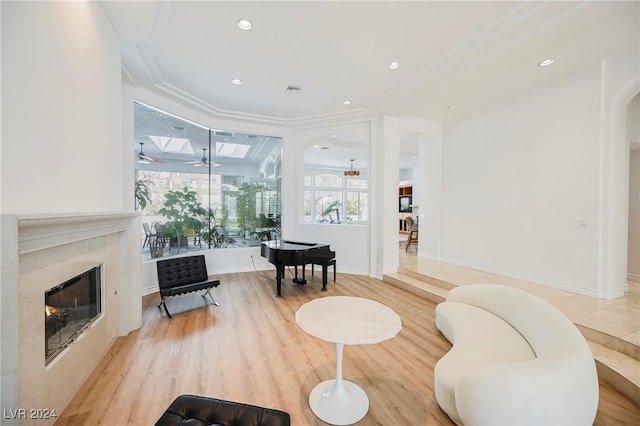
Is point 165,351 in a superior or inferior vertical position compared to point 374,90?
inferior

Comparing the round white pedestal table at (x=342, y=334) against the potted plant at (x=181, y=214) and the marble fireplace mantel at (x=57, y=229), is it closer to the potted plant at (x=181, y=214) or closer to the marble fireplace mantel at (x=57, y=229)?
the marble fireplace mantel at (x=57, y=229)

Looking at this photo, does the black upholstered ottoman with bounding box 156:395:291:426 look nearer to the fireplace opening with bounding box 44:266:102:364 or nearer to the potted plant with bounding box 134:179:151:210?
the fireplace opening with bounding box 44:266:102:364

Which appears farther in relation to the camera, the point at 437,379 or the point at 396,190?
the point at 396,190

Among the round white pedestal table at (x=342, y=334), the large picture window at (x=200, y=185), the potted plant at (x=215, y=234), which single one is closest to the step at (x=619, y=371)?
the round white pedestal table at (x=342, y=334)

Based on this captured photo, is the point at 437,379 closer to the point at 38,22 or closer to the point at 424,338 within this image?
the point at 424,338

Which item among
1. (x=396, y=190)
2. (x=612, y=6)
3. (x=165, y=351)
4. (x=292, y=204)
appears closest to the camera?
(x=612, y=6)

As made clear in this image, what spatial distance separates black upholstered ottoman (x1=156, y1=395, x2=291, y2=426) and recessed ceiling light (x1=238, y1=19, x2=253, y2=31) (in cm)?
350

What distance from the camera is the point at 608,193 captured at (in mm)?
3537

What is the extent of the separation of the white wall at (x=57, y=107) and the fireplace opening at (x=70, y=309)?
0.63 metres

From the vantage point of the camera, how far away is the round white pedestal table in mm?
1812

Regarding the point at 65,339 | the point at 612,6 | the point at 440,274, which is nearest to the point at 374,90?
the point at 612,6

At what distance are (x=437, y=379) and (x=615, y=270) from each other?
364 cm

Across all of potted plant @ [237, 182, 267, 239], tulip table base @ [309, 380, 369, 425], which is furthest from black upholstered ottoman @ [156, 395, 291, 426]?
potted plant @ [237, 182, 267, 239]

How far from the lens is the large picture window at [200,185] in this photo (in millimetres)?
4742
